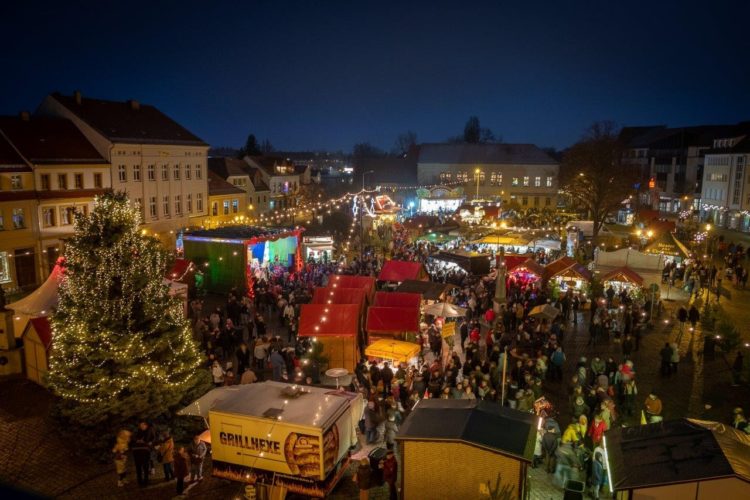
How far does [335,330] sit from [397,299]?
2.54m

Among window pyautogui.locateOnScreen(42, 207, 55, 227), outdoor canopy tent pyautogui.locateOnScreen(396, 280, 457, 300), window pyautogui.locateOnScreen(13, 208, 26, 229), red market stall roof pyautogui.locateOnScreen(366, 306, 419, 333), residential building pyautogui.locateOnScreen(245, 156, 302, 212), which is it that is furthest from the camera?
residential building pyautogui.locateOnScreen(245, 156, 302, 212)

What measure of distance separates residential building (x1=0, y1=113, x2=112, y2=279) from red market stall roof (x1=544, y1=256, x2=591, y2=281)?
825 inches

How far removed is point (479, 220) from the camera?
40.2 metres

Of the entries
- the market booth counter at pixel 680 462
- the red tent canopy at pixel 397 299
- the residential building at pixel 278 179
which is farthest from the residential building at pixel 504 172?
the market booth counter at pixel 680 462

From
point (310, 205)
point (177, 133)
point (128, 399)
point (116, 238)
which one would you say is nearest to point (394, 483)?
point (128, 399)

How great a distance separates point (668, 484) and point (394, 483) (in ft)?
13.6

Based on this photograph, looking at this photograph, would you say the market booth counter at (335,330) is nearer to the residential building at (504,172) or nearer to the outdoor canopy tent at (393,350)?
the outdoor canopy tent at (393,350)

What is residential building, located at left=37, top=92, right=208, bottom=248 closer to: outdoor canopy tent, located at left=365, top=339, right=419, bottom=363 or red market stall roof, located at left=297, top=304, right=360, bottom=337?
red market stall roof, located at left=297, top=304, right=360, bottom=337

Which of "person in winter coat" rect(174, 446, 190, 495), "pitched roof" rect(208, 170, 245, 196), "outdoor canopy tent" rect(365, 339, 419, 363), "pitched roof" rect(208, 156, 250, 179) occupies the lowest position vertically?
"person in winter coat" rect(174, 446, 190, 495)

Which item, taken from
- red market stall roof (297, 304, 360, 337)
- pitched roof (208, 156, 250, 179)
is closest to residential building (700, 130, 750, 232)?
pitched roof (208, 156, 250, 179)

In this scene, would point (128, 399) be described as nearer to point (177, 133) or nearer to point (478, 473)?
point (478, 473)

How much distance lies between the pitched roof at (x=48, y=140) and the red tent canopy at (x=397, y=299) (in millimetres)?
18721

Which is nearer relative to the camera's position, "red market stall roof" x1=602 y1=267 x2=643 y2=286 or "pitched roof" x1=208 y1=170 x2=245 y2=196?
"red market stall roof" x1=602 y1=267 x2=643 y2=286

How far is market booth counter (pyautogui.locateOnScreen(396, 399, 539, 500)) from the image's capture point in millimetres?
8219
